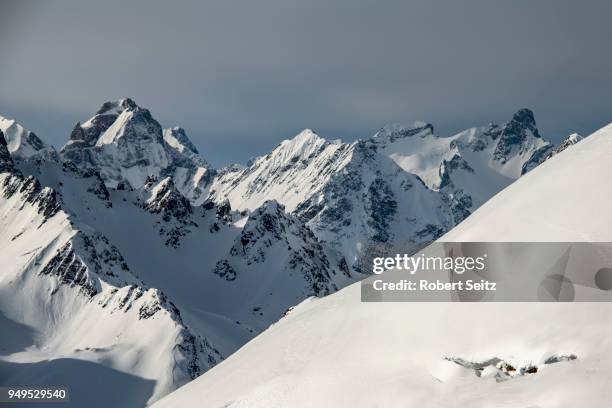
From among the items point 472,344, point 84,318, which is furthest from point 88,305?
point 472,344

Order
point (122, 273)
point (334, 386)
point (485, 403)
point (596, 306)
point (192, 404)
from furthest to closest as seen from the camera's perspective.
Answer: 1. point (122, 273)
2. point (192, 404)
3. point (334, 386)
4. point (596, 306)
5. point (485, 403)

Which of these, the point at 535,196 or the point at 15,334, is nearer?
the point at 535,196

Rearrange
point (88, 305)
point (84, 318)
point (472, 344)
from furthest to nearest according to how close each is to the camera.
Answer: point (88, 305) → point (84, 318) → point (472, 344)

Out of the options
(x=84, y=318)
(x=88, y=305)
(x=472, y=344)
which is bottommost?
(x=84, y=318)

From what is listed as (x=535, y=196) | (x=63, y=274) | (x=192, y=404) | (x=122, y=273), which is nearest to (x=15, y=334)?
(x=63, y=274)

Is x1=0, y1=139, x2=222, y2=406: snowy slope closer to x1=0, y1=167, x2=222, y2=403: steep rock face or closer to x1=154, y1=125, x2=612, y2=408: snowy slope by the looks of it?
x1=0, y1=167, x2=222, y2=403: steep rock face

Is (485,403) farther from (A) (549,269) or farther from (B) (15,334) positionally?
(B) (15,334)

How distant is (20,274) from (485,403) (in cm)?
17657

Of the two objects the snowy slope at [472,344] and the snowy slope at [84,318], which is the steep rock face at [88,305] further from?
the snowy slope at [472,344]

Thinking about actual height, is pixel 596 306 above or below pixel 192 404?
above

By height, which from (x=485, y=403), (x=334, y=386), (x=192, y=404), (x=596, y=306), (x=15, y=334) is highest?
(x=596, y=306)

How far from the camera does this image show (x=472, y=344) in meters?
19.6

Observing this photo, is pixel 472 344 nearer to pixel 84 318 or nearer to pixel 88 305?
pixel 84 318

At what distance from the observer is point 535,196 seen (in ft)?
78.0
